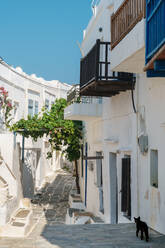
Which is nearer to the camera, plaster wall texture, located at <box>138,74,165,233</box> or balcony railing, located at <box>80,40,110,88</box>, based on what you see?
plaster wall texture, located at <box>138,74,165,233</box>

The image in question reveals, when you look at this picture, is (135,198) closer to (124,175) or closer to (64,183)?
(124,175)

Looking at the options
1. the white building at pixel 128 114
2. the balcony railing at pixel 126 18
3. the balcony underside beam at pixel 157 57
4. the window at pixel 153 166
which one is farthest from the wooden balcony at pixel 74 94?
the balcony underside beam at pixel 157 57

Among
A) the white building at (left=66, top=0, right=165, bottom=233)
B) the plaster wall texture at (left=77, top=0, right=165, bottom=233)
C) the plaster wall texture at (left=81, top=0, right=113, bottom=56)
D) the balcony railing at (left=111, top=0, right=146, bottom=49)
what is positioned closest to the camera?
the balcony railing at (left=111, top=0, right=146, bottom=49)

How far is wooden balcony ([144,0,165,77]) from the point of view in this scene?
5156 mm

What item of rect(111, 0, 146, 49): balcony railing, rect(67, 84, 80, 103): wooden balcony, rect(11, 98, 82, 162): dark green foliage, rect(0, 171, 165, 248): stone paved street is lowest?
rect(0, 171, 165, 248): stone paved street

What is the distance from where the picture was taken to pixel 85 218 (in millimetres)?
13203

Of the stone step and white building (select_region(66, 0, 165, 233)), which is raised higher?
white building (select_region(66, 0, 165, 233))

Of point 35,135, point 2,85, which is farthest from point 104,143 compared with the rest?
point 2,85

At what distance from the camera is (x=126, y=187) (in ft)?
Answer: 32.6

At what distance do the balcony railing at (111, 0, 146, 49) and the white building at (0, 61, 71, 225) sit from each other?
8416 millimetres

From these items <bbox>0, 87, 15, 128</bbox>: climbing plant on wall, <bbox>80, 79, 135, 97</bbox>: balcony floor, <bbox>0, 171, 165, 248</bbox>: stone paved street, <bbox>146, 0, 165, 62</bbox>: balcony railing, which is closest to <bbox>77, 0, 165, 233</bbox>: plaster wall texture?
<bbox>80, 79, 135, 97</bbox>: balcony floor

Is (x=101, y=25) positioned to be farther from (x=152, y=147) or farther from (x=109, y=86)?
(x=152, y=147)

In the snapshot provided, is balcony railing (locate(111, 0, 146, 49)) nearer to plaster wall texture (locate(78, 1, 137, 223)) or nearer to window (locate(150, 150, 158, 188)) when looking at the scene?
plaster wall texture (locate(78, 1, 137, 223))

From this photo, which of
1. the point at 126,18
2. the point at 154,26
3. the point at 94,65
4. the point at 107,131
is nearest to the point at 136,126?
the point at 94,65
